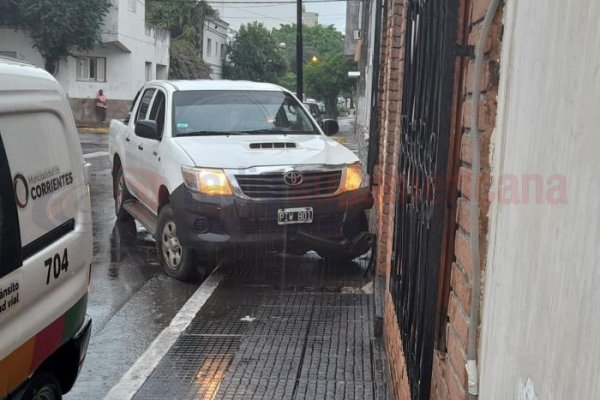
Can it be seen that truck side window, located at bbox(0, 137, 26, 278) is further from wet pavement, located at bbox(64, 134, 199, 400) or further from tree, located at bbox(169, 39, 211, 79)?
tree, located at bbox(169, 39, 211, 79)

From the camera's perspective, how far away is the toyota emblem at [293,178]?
255 inches

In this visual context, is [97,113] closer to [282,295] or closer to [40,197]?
[282,295]

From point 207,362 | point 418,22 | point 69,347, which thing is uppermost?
point 418,22

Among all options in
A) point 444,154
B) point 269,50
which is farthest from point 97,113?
point 444,154

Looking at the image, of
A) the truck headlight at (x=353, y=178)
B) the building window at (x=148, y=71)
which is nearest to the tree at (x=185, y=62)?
the building window at (x=148, y=71)

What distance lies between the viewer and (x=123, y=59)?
35.1 m

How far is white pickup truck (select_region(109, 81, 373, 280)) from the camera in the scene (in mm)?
6355

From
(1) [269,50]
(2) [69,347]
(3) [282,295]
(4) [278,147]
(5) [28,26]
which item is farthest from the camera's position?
(1) [269,50]

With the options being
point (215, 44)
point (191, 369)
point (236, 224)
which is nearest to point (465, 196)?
point (191, 369)

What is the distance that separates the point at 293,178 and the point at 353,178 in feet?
2.39

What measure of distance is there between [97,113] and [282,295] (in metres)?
29.6

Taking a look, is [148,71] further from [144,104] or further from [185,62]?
[144,104]

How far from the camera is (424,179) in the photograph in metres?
2.71

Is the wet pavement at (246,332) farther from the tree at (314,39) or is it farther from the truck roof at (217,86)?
the tree at (314,39)
